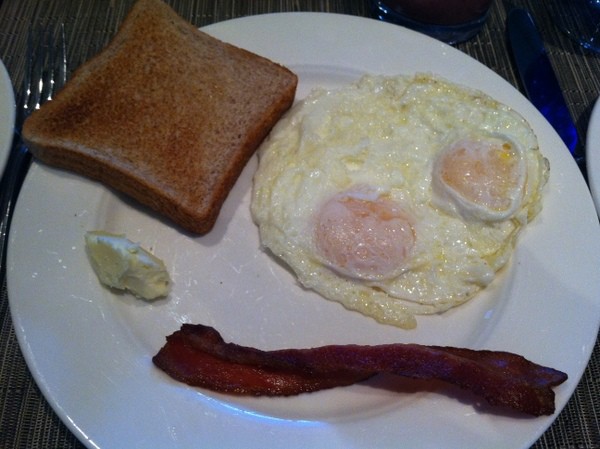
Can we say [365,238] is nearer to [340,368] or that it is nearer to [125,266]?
[340,368]

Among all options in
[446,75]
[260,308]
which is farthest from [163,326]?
[446,75]

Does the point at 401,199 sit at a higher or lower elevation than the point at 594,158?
lower

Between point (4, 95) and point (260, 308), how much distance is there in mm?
1274

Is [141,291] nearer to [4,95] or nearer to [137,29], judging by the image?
[4,95]

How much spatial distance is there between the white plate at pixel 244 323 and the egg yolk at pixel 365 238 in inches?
6.5

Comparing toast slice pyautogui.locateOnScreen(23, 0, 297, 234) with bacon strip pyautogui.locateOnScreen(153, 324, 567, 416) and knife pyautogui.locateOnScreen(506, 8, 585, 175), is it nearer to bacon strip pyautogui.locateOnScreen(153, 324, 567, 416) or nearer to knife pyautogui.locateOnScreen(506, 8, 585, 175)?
bacon strip pyautogui.locateOnScreen(153, 324, 567, 416)

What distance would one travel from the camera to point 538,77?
2.43 meters

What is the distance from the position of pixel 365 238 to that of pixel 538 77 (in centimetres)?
131

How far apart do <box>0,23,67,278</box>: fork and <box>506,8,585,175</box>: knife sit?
6.97 ft

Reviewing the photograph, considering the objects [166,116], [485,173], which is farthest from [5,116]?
[485,173]

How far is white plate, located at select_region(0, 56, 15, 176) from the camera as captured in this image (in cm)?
183

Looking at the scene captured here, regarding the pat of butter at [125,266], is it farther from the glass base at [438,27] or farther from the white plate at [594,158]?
the glass base at [438,27]

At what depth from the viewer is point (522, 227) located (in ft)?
6.07

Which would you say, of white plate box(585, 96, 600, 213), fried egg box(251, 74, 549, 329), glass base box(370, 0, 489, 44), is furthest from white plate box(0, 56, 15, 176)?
white plate box(585, 96, 600, 213)
